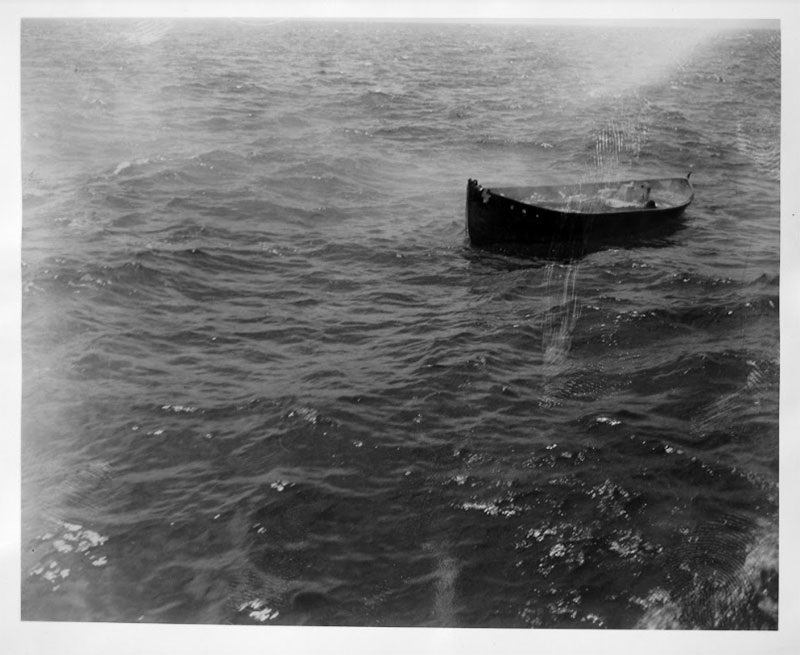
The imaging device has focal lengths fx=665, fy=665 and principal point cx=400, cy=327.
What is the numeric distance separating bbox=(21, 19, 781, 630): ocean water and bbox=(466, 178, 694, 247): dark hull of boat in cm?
11

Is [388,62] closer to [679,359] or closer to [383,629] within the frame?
[679,359]

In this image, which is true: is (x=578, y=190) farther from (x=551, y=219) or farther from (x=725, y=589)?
(x=725, y=589)

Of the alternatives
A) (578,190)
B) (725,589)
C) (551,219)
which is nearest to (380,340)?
(551,219)

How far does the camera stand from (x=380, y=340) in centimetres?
421

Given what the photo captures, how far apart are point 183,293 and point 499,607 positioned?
2.65m

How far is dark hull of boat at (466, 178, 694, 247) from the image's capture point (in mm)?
4324

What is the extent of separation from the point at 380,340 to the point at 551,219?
138 cm

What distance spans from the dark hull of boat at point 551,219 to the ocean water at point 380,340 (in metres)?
0.11

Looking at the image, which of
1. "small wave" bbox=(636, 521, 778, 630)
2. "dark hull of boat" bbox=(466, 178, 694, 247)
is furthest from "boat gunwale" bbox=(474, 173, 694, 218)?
"small wave" bbox=(636, 521, 778, 630)

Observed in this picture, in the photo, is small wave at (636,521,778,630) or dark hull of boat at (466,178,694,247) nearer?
small wave at (636,521,778,630)

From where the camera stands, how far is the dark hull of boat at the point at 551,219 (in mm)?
4324

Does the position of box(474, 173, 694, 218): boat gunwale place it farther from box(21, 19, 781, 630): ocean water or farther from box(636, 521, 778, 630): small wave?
box(636, 521, 778, 630): small wave

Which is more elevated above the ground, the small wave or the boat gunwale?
the boat gunwale
